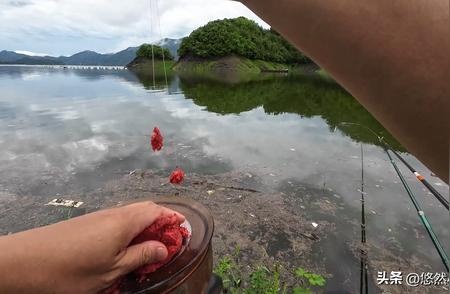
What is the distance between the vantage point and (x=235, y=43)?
3428 inches

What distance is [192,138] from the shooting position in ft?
33.6

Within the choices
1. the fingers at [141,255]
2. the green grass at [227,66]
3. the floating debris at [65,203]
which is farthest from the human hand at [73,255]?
the green grass at [227,66]

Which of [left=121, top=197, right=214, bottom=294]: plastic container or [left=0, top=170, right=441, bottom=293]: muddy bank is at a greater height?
[left=121, top=197, right=214, bottom=294]: plastic container

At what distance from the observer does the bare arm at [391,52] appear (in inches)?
18.7

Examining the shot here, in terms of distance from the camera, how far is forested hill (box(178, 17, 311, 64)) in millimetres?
86750

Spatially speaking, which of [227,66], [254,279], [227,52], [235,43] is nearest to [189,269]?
[254,279]

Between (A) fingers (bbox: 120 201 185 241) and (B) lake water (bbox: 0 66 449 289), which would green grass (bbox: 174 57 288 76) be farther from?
(A) fingers (bbox: 120 201 185 241)

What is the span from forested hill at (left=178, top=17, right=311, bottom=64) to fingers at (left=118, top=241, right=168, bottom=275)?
89.5 metres

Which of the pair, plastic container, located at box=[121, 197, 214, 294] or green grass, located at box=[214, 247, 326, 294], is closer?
plastic container, located at box=[121, 197, 214, 294]

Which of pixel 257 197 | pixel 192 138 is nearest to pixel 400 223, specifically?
pixel 257 197

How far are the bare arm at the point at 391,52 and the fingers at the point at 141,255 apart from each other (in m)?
0.85

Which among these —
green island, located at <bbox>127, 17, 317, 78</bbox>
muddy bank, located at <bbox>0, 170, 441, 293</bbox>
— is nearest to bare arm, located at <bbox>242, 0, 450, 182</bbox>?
muddy bank, located at <bbox>0, 170, 441, 293</bbox>

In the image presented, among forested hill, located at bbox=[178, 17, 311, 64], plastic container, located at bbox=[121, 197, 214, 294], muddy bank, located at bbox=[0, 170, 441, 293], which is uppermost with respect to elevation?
forested hill, located at bbox=[178, 17, 311, 64]

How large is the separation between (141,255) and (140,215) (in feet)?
0.46
